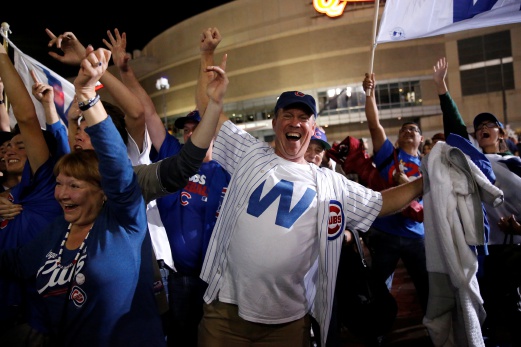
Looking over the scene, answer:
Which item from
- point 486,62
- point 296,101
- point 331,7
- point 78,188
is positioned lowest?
point 78,188

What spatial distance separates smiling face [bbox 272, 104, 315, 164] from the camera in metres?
2.58

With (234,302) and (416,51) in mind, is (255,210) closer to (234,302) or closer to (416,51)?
(234,302)

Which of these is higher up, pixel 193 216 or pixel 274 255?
pixel 193 216

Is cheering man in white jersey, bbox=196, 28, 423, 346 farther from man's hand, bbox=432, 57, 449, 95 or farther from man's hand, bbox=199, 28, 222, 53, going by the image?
man's hand, bbox=432, 57, 449, 95

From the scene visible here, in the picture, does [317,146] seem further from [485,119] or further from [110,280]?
[110,280]

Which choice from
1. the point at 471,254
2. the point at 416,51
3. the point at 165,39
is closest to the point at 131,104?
the point at 471,254

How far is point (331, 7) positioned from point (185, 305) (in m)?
40.5

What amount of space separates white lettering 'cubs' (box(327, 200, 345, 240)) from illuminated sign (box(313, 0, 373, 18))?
4000 cm

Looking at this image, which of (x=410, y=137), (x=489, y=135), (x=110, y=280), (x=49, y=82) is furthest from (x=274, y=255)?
(x=49, y=82)

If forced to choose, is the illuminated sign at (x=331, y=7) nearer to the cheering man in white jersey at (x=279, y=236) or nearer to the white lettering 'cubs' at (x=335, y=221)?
the cheering man in white jersey at (x=279, y=236)

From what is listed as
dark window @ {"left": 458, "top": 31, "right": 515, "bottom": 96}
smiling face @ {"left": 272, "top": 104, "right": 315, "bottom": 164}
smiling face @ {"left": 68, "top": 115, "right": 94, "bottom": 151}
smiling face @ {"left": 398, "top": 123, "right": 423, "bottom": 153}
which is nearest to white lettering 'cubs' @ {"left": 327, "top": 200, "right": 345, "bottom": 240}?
smiling face @ {"left": 272, "top": 104, "right": 315, "bottom": 164}

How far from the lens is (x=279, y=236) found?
2.34m

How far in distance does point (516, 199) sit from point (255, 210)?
2833 mm

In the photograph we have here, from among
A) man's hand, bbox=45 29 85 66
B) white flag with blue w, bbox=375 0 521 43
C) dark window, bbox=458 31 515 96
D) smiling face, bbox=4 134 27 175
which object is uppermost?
dark window, bbox=458 31 515 96
